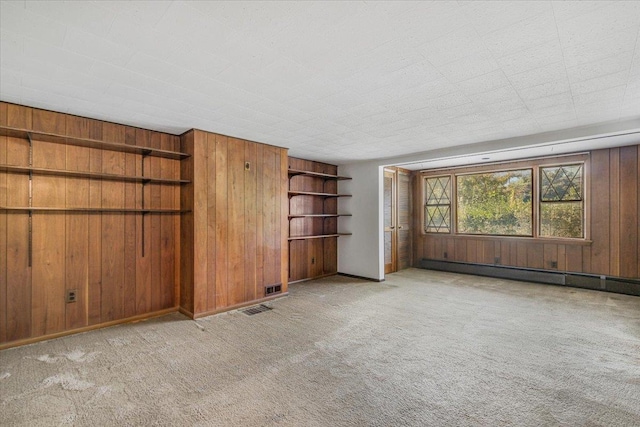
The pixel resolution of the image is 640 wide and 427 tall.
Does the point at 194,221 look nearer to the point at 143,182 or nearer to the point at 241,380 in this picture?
the point at 143,182

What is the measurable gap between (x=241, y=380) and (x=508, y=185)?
5.97 metres

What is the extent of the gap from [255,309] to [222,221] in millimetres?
1267

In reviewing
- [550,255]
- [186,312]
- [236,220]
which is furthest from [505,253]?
[186,312]

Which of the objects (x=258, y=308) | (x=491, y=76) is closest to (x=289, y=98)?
(x=491, y=76)

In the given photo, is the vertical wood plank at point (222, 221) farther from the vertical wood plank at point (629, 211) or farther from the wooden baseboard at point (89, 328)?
the vertical wood plank at point (629, 211)

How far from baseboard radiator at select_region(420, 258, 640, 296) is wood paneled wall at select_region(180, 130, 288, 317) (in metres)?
3.94

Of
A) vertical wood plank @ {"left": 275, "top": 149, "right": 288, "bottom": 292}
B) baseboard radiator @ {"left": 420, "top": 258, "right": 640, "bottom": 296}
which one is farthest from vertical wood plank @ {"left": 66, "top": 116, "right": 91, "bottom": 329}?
baseboard radiator @ {"left": 420, "top": 258, "right": 640, "bottom": 296}

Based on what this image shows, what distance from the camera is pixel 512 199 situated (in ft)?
19.6

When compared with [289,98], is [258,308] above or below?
below

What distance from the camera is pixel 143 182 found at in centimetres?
374

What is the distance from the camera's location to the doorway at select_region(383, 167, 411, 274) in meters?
6.44

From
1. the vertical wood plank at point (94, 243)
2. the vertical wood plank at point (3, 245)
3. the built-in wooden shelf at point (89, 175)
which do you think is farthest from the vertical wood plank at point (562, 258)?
the vertical wood plank at point (3, 245)

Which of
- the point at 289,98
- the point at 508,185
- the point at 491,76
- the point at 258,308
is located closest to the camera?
the point at 491,76

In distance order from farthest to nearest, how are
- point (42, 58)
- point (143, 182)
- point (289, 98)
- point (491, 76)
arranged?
point (143, 182) < point (289, 98) < point (491, 76) < point (42, 58)
